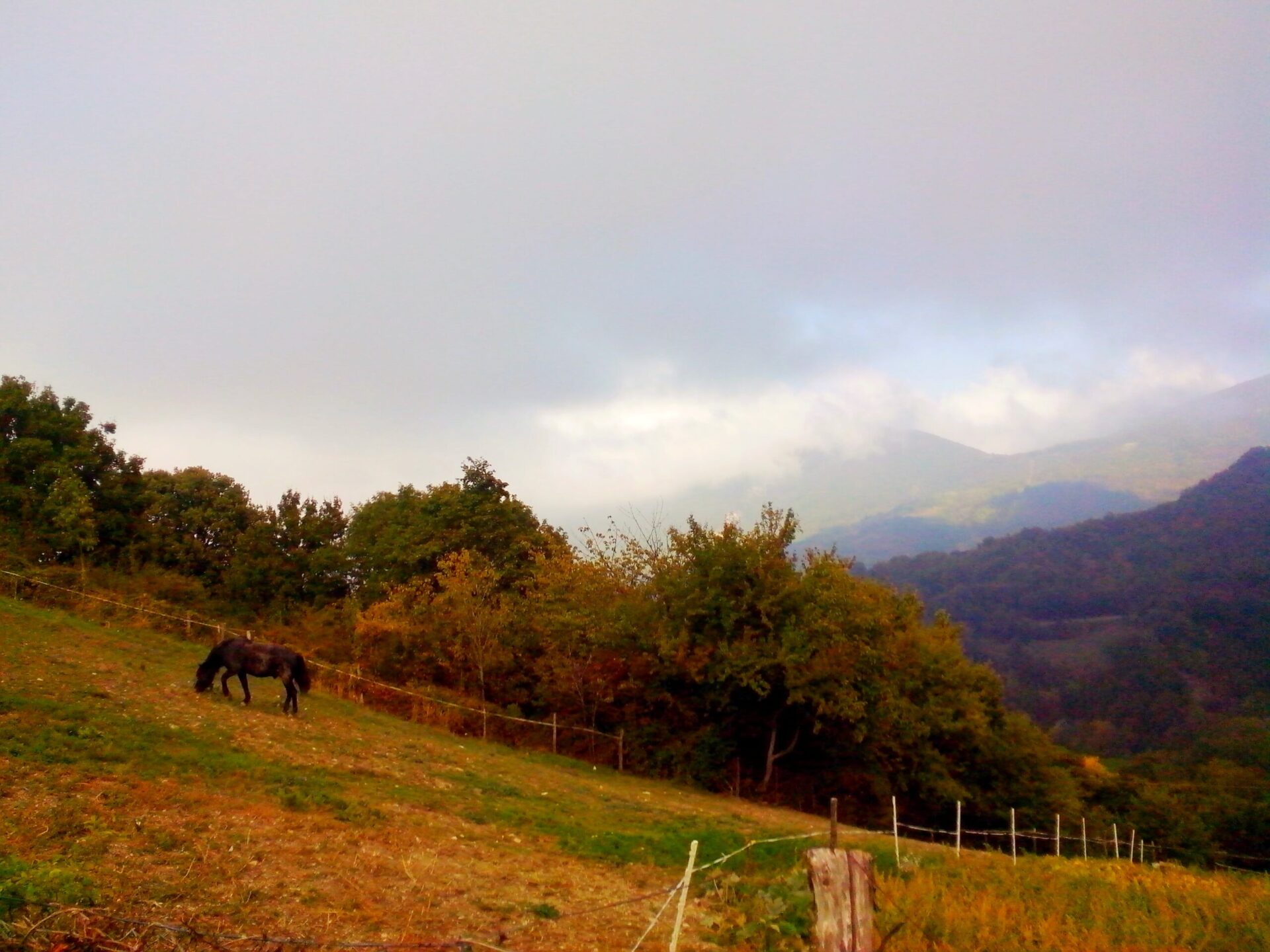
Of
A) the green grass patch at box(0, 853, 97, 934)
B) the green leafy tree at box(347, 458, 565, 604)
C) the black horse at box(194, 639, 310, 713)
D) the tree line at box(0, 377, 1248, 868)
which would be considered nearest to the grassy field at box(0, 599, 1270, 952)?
the green grass patch at box(0, 853, 97, 934)

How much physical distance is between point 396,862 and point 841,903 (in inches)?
241

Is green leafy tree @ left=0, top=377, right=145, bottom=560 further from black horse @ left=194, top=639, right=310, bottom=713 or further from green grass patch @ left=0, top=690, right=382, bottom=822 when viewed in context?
green grass patch @ left=0, top=690, right=382, bottom=822

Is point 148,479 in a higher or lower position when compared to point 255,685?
higher

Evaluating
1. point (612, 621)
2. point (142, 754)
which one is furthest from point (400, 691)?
point (142, 754)

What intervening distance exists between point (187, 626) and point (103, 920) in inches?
1097

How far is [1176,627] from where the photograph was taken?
134m

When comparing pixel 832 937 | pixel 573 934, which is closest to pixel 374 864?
pixel 573 934

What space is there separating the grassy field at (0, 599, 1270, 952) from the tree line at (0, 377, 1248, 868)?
1051 cm

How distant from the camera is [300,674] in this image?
1997 cm

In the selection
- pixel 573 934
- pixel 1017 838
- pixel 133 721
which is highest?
pixel 133 721

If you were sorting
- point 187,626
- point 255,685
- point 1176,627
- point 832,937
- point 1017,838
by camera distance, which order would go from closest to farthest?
point 832,937
point 255,685
point 187,626
point 1017,838
point 1176,627

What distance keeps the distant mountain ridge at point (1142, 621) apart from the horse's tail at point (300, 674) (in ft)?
232

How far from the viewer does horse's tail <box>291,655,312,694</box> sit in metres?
19.9

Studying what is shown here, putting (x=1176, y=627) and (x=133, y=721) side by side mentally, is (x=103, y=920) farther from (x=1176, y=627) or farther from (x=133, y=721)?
(x=1176, y=627)
